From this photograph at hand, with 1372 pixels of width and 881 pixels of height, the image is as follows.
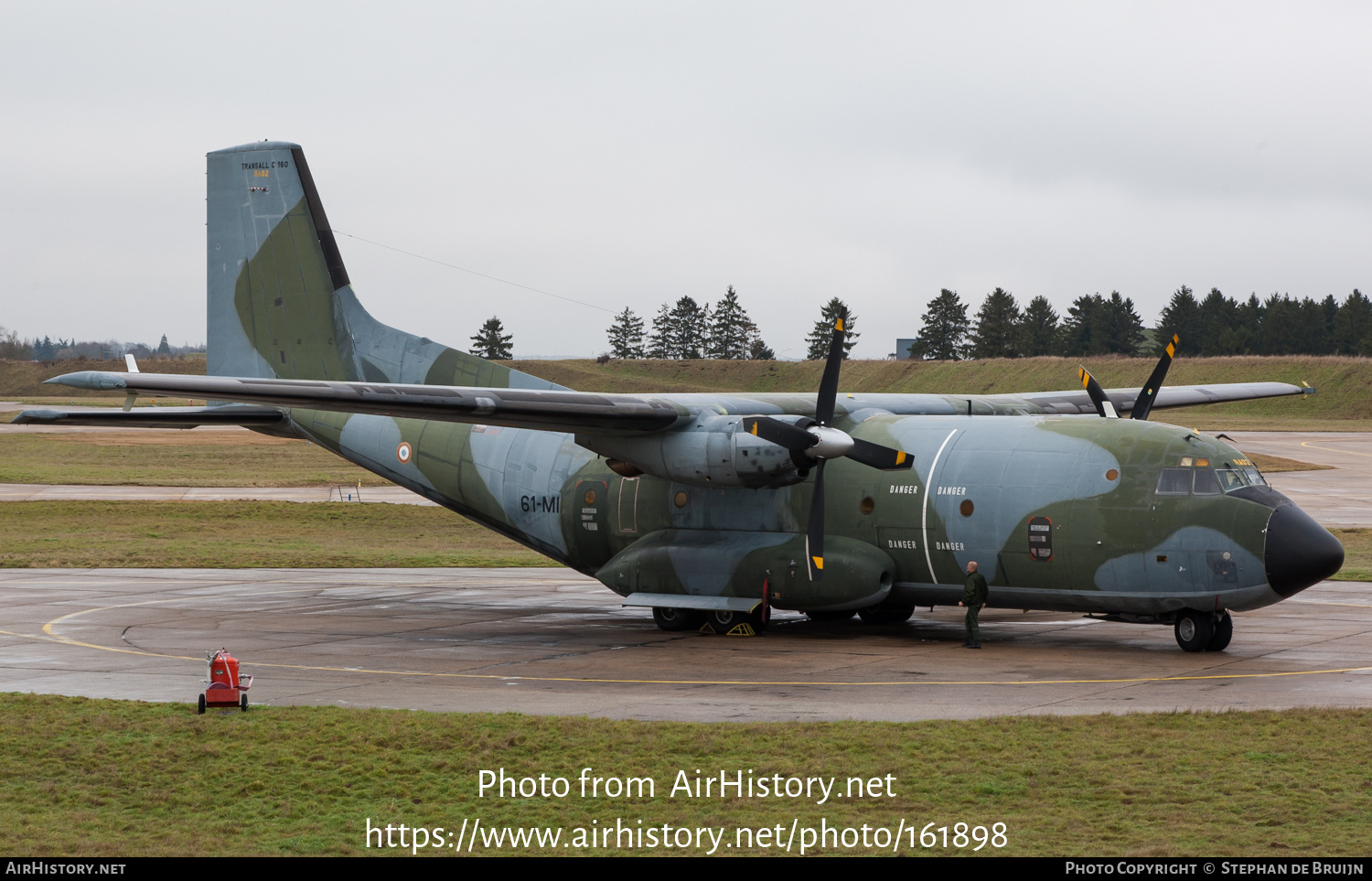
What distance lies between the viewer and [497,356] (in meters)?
130

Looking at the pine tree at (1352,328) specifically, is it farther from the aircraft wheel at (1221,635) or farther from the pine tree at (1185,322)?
the aircraft wheel at (1221,635)

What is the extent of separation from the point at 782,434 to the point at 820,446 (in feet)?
2.12

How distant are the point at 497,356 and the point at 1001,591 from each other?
11275cm

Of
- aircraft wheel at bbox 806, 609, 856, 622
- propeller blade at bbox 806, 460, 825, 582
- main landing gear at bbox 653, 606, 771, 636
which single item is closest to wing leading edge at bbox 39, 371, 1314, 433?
propeller blade at bbox 806, 460, 825, 582

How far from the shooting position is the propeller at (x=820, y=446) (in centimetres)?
2077

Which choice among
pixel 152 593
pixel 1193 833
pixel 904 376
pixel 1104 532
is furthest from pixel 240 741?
pixel 904 376

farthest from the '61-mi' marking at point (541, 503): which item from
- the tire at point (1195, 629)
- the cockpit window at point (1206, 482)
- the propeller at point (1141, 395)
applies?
the cockpit window at point (1206, 482)

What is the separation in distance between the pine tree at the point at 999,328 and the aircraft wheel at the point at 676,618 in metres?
112

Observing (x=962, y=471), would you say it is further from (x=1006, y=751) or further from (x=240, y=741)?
(x=240, y=741)

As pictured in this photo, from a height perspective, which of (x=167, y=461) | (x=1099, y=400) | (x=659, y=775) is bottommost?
(x=659, y=775)

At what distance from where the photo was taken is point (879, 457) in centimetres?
2139

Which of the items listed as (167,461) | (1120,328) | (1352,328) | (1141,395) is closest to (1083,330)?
(1120,328)

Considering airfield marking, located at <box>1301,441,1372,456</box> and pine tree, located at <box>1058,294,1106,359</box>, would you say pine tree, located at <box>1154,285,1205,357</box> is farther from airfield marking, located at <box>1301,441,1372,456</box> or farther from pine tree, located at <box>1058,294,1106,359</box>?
airfield marking, located at <box>1301,441,1372,456</box>

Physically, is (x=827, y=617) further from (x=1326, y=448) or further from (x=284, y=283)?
(x=1326, y=448)
